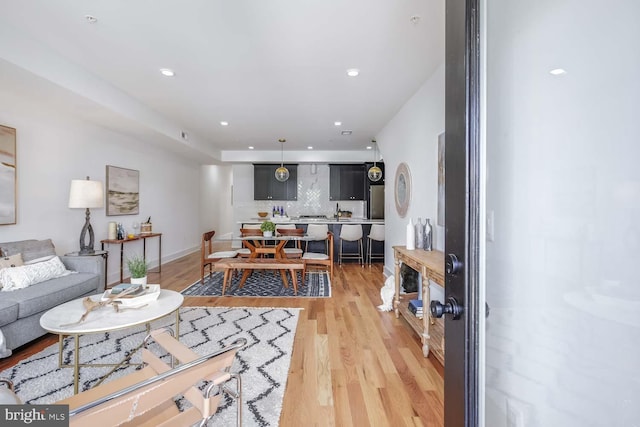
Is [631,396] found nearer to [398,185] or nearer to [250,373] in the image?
[250,373]

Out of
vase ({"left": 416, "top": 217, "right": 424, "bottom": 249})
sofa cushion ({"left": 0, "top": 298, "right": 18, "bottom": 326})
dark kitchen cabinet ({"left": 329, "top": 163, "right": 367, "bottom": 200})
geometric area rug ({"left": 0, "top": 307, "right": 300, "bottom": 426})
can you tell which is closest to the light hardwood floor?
geometric area rug ({"left": 0, "top": 307, "right": 300, "bottom": 426})

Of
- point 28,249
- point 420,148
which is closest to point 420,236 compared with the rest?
point 420,148

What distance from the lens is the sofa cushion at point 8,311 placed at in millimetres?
2144

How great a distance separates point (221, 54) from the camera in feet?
8.98

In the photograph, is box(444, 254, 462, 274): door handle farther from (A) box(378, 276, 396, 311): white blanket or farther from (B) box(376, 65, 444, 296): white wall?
(A) box(378, 276, 396, 311): white blanket

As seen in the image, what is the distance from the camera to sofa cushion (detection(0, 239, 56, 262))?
2866 millimetres

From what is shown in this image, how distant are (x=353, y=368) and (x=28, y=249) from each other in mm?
3571

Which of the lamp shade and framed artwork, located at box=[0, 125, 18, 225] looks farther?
the lamp shade

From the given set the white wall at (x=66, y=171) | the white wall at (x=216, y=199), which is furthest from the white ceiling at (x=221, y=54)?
the white wall at (x=216, y=199)

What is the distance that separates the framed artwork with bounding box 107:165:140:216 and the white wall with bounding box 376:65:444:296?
462 cm

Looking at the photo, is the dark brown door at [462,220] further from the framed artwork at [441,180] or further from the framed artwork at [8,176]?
the framed artwork at [8,176]

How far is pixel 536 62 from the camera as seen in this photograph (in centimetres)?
84

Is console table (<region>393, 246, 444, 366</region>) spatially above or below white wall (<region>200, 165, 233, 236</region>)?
below

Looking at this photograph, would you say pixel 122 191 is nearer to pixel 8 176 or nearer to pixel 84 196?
pixel 84 196
